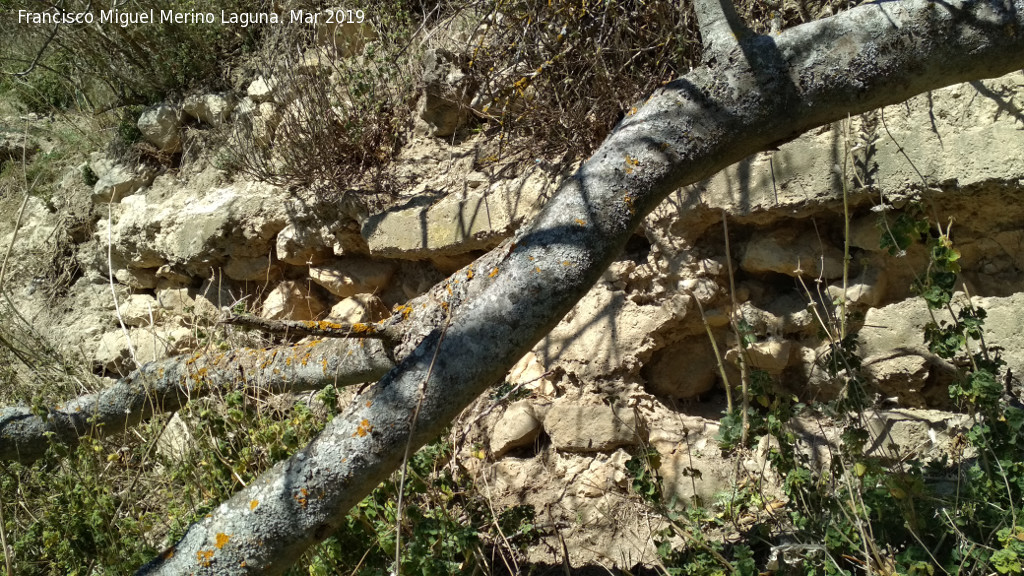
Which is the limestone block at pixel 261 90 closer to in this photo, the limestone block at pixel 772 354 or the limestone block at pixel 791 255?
the limestone block at pixel 791 255

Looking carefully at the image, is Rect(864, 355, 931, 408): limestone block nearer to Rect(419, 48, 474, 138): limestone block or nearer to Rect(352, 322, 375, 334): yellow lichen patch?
Rect(352, 322, 375, 334): yellow lichen patch

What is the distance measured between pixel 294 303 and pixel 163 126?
1.87m

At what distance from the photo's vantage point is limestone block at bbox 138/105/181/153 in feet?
18.0

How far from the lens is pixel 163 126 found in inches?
216

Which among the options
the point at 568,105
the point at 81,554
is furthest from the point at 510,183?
the point at 81,554

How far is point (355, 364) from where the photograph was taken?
2.76m

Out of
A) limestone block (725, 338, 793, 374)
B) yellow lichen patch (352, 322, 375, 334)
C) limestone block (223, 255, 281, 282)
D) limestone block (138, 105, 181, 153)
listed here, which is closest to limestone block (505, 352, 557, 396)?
limestone block (725, 338, 793, 374)

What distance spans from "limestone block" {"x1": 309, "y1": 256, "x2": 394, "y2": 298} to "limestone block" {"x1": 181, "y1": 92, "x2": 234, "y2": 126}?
146 cm

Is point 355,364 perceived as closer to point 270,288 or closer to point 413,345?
point 413,345

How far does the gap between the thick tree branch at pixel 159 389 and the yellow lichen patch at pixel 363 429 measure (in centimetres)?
95

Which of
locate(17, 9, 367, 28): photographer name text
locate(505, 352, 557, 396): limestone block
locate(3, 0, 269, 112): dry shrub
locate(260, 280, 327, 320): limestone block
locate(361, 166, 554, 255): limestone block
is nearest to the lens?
locate(505, 352, 557, 396): limestone block

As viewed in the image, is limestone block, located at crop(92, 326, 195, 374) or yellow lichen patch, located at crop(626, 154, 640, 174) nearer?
yellow lichen patch, located at crop(626, 154, 640, 174)

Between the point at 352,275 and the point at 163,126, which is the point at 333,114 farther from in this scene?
the point at 163,126

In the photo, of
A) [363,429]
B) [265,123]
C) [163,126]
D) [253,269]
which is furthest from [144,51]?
[363,429]
